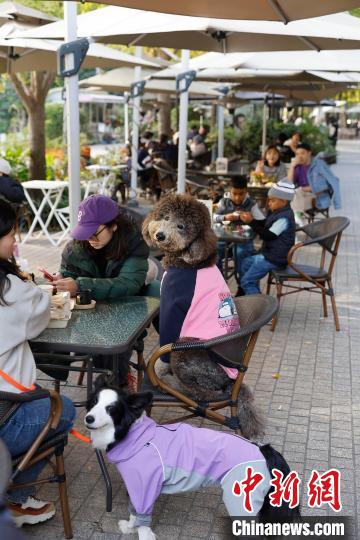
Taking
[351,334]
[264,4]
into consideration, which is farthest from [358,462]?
[264,4]

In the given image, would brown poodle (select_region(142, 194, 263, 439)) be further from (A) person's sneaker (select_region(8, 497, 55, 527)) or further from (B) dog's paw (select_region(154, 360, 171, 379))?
(A) person's sneaker (select_region(8, 497, 55, 527))

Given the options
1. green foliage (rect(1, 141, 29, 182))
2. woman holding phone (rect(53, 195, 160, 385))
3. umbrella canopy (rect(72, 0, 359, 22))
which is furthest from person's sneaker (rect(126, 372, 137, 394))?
green foliage (rect(1, 141, 29, 182))

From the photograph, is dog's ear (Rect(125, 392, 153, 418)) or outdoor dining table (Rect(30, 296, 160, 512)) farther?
outdoor dining table (Rect(30, 296, 160, 512))

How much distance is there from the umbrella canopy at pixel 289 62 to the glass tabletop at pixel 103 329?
672 centimetres

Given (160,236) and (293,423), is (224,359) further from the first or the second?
(293,423)

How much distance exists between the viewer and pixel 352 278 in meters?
8.39

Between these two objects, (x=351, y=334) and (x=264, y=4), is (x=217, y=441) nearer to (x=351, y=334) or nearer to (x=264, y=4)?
(x=264, y=4)

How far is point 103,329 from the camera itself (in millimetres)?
3383

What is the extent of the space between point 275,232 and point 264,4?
2.43 metres

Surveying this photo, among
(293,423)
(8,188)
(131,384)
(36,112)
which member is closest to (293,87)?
(36,112)

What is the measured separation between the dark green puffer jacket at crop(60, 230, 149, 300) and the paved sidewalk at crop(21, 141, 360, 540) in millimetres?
948

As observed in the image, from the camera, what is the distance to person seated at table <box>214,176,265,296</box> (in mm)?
7067

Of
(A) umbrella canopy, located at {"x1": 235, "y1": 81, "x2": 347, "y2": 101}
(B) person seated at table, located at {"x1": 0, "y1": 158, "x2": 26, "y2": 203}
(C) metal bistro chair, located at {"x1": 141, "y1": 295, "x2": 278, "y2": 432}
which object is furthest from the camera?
(A) umbrella canopy, located at {"x1": 235, "y1": 81, "x2": 347, "y2": 101}

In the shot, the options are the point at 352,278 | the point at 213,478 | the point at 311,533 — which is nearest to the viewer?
the point at 213,478
